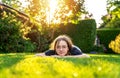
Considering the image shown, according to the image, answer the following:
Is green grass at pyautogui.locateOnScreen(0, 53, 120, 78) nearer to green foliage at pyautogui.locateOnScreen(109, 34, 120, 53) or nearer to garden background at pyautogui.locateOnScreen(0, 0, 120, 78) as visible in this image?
garden background at pyautogui.locateOnScreen(0, 0, 120, 78)

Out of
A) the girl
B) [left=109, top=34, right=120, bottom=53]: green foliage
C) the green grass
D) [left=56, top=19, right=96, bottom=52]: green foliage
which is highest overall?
the green grass

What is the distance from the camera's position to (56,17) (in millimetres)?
37656

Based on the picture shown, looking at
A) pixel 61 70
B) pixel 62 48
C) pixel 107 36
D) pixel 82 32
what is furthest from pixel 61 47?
pixel 107 36

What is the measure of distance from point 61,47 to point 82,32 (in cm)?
2503

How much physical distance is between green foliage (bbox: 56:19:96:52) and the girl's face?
80.9 ft

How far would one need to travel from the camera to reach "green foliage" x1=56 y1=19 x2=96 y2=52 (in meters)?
35.5

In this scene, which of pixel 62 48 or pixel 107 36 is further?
pixel 107 36

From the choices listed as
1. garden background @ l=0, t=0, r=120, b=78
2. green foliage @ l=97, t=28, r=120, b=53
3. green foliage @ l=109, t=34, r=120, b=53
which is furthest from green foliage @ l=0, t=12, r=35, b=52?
green foliage @ l=97, t=28, r=120, b=53

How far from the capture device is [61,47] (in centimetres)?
1065

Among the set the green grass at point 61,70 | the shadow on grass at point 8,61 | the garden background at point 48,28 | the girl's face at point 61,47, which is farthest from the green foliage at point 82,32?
the green grass at point 61,70

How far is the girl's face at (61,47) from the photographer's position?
10.6 metres

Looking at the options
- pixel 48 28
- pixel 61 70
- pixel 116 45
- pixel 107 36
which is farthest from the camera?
pixel 107 36

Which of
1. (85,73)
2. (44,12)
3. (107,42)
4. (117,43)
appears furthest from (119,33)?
(85,73)

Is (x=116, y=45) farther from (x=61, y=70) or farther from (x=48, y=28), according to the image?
(x=61, y=70)
